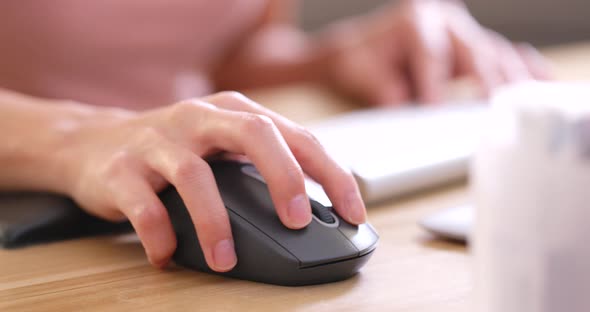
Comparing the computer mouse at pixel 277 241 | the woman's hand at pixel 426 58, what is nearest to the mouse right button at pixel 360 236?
the computer mouse at pixel 277 241

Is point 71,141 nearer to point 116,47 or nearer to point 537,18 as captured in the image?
point 116,47

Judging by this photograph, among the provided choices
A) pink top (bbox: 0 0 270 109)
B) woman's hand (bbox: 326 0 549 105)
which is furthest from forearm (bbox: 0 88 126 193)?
Answer: woman's hand (bbox: 326 0 549 105)

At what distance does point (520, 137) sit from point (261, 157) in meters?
0.19

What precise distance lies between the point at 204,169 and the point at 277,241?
0.20 feet

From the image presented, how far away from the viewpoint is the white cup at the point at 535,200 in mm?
265

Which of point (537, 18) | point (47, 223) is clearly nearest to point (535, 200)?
point (47, 223)

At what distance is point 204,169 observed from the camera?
17.3 inches

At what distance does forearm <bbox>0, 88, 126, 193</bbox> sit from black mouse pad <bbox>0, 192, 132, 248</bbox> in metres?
0.02

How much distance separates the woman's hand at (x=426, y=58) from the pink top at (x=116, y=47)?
0.86ft

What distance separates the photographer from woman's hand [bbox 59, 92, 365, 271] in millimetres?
424

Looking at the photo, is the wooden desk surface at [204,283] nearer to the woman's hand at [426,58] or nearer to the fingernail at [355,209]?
the fingernail at [355,209]

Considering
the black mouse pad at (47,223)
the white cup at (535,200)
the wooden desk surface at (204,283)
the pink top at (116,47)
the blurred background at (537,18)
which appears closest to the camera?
the white cup at (535,200)

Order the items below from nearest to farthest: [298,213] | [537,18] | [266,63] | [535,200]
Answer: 1. [535,200]
2. [298,213]
3. [266,63]
4. [537,18]

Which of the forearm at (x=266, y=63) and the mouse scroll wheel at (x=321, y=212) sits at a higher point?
the mouse scroll wheel at (x=321, y=212)
